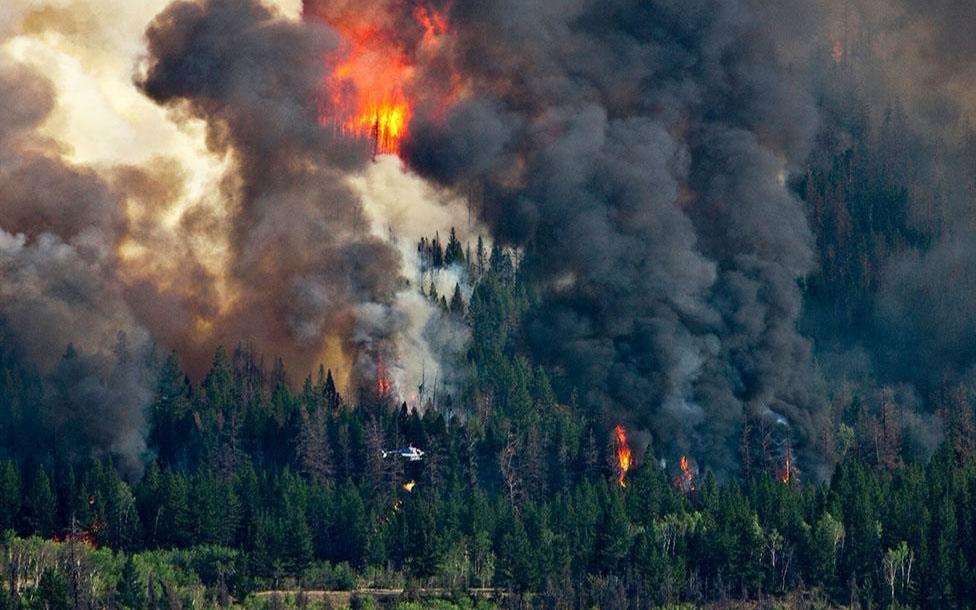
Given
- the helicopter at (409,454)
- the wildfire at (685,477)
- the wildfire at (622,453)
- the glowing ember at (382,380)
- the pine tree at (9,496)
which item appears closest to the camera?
the pine tree at (9,496)

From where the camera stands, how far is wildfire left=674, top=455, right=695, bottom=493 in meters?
154

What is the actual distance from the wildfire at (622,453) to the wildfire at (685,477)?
3.45m

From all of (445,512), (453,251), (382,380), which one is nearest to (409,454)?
(445,512)

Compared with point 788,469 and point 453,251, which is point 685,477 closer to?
point 788,469

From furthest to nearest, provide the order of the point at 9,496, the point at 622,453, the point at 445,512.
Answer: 1. the point at 622,453
2. the point at 445,512
3. the point at 9,496

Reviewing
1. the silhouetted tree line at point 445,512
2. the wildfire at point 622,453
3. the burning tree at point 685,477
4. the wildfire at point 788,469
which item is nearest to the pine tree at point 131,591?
the silhouetted tree line at point 445,512

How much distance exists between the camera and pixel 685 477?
6171 inches

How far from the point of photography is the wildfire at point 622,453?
15700 centimetres

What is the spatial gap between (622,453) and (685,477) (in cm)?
481

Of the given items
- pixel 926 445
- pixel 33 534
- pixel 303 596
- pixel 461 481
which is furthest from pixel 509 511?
pixel 926 445

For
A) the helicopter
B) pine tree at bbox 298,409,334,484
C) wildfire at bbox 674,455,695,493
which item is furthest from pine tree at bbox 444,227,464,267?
wildfire at bbox 674,455,695,493

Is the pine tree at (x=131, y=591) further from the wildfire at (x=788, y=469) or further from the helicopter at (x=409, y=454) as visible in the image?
the wildfire at (x=788, y=469)

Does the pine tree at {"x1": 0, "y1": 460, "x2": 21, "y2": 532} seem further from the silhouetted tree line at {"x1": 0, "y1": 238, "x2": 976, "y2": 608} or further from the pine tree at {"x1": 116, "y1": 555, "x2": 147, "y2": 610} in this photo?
the pine tree at {"x1": 116, "y1": 555, "x2": 147, "y2": 610}

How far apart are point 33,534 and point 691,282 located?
54.3 meters
